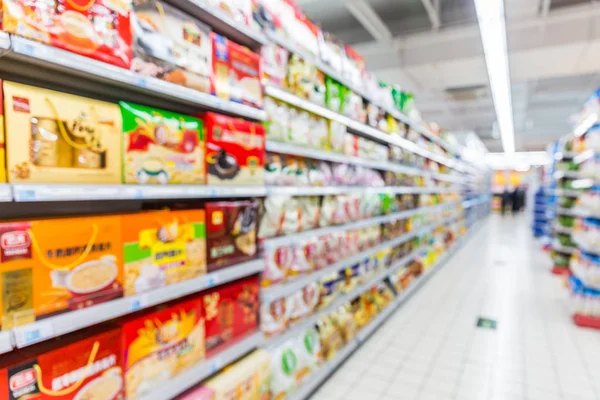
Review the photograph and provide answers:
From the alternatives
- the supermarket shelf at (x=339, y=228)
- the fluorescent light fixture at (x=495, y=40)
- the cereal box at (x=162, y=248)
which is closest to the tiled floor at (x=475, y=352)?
the supermarket shelf at (x=339, y=228)

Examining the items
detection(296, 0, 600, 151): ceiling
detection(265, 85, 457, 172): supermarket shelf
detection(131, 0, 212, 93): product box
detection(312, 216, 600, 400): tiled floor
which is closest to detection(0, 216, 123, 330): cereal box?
detection(131, 0, 212, 93): product box

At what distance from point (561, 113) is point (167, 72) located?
503 inches

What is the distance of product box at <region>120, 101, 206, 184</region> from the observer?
1.39 meters

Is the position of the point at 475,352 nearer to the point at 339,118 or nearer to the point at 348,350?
the point at 348,350

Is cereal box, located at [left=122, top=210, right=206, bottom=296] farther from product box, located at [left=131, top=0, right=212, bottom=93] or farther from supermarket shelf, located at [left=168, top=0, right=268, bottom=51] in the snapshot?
supermarket shelf, located at [left=168, top=0, right=268, bottom=51]

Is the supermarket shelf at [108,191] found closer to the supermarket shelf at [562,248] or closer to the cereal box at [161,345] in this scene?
the cereal box at [161,345]

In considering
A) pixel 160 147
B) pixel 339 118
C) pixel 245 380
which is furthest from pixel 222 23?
pixel 245 380

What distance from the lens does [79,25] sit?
119 cm

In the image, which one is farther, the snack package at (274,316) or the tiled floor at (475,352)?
the tiled floor at (475,352)

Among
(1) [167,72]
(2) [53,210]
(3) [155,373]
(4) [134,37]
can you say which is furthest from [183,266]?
(4) [134,37]

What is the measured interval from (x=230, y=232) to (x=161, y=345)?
0.59m

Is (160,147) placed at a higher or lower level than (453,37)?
lower

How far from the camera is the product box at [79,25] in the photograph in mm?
1053

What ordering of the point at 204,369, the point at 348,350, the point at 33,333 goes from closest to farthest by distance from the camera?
the point at 33,333 → the point at 204,369 → the point at 348,350
